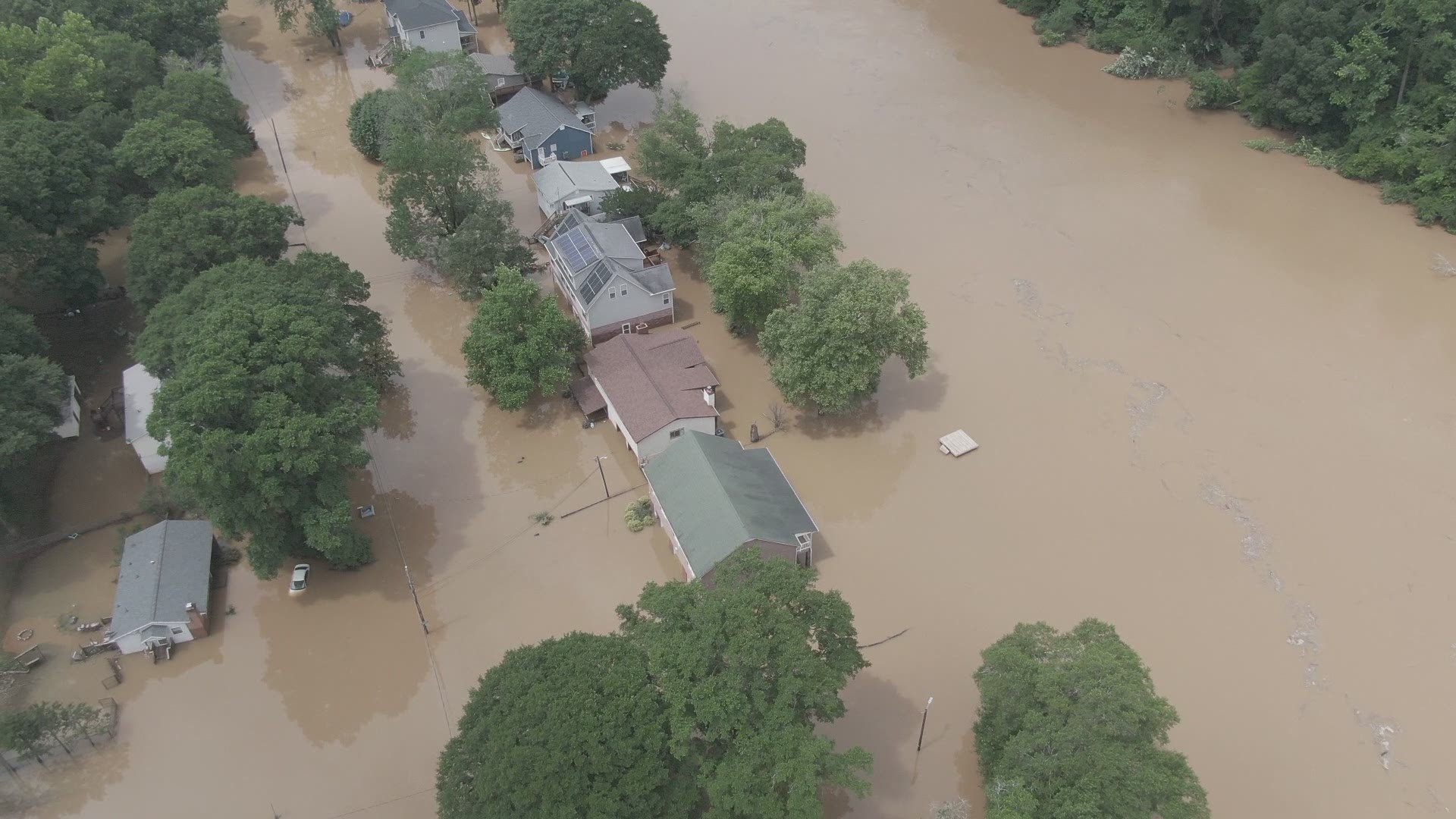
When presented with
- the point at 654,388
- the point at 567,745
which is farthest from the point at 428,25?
the point at 567,745

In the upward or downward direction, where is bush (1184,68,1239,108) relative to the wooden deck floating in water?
upward

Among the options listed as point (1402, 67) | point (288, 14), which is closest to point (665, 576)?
point (1402, 67)

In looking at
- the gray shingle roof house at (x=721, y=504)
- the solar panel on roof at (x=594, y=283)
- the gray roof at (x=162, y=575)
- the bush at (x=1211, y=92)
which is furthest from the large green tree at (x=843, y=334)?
the bush at (x=1211, y=92)

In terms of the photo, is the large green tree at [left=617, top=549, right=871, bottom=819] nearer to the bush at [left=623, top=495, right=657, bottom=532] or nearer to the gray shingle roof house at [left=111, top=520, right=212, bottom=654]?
the bush at [left=623, top=495, right=657, bottom=532]

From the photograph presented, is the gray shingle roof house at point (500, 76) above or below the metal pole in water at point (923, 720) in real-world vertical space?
above

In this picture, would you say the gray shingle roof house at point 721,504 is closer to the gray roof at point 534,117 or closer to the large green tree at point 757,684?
the large green tree at point 757,684

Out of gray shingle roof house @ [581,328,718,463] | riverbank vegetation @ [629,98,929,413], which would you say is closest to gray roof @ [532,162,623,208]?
riverbank vegetation @ [629,98,929,413]

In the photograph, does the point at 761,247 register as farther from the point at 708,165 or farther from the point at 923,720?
the point at 923,720
